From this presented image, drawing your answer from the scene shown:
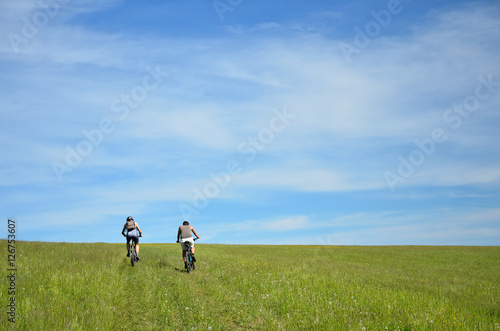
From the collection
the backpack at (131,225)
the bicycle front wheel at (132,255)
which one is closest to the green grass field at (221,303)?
the bicycle front wheel at (132,255)

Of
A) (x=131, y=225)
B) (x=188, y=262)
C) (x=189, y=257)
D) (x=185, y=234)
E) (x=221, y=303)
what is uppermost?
(x=131, y=225)

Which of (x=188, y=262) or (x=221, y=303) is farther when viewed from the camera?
(x=188, y=262)

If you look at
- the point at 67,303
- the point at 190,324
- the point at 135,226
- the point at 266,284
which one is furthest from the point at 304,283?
the point at 135,226

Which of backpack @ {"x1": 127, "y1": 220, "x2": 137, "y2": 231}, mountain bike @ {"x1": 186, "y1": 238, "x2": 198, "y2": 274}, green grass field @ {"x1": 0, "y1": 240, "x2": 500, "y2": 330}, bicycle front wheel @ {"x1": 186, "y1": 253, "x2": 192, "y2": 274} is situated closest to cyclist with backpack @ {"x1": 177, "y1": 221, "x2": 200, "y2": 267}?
mountain bike @ {"x1": 186, "y1": 238, "x2": 198, "y2": 274}

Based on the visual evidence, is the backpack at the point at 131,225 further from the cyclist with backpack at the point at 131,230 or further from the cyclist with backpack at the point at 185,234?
the cyclist with backpack at the point at 185,234

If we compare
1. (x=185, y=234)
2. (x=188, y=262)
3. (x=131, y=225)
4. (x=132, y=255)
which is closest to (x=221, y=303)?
(x=188, y=262)

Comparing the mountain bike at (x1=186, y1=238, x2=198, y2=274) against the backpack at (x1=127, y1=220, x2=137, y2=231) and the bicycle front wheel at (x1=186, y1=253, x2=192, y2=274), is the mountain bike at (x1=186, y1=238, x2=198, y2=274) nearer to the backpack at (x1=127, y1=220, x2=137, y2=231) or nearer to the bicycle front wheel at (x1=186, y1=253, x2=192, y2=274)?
the bicycle front wheel at (x1=186, y1=253, x2=192, y2=274)

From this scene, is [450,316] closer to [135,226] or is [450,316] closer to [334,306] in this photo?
[334,306]

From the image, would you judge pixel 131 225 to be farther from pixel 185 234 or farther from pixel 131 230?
pixel 185 234

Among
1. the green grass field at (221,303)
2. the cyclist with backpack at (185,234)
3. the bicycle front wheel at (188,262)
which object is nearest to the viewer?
the green grass field at (221,303)

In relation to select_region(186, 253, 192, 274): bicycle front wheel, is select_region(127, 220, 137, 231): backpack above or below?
above

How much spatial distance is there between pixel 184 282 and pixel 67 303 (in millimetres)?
4996

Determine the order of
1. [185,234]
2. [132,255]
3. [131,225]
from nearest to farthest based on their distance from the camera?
[185,234] < [132,255] < [131,225]

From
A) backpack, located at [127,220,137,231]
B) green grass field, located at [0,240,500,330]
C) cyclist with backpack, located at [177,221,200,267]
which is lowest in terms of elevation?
green grass field, located at [0,240,500,330]
